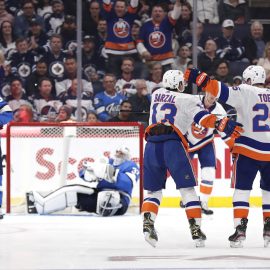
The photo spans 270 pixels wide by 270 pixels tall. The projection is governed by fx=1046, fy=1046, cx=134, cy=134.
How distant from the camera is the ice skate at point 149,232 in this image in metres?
6.82

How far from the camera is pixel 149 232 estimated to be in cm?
689

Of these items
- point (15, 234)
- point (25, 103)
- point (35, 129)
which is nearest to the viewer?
point (15, 234)

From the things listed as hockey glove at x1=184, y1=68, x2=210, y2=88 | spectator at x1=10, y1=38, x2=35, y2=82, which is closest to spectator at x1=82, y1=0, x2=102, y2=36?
spectator at x1=10, y1=38, x2=35, y2=82

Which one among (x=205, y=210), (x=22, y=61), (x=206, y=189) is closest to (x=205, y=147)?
(x=206, y=189)

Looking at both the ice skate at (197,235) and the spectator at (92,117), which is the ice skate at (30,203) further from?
the ice skate at (197,235)

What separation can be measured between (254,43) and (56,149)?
2.81 meters

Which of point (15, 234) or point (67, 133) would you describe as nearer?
point (15, 234)

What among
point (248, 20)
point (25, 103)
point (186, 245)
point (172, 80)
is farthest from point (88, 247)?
point (248, 20)

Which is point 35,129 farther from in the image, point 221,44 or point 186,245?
point 186,245

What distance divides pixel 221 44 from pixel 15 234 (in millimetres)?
4718

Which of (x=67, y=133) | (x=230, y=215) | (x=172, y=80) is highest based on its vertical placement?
(x=172, y=80)

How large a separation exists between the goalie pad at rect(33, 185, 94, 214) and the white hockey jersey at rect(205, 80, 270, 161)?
2.78 metres

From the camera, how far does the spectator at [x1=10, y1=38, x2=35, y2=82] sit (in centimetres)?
1145

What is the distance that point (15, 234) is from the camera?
7656mm
